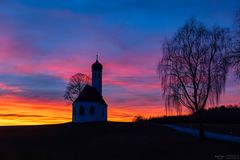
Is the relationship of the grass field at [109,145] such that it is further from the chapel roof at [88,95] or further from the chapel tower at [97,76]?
the chapel tower at [97,76]

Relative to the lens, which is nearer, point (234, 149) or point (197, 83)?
point (234, 149)

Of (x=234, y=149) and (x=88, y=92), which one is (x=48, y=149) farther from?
(x=88, y=92)

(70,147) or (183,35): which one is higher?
(183,35)

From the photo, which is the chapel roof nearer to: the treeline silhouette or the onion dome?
the onion dome

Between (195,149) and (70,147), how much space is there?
14512 mm

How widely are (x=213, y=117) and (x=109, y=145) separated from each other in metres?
41.2

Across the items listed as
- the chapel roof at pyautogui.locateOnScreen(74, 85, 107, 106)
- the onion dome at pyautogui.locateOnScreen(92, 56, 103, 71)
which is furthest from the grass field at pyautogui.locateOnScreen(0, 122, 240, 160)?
the onion dome at pyautogui.locateOnScreen(92, 56, 103, 71)

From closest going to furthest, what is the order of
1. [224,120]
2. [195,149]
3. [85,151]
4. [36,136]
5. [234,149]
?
1. [234,149]
2. [195,149]
3. [85,151]
4. [36,136]
5. [224,120]

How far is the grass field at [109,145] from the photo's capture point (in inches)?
1626

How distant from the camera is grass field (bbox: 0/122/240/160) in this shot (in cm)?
4131

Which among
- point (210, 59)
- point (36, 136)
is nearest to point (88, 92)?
point (36, 136)

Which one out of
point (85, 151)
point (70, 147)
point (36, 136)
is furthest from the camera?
point (36, 136)

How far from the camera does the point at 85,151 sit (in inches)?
1809

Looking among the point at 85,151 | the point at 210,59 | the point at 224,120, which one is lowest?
the point at 85,151
